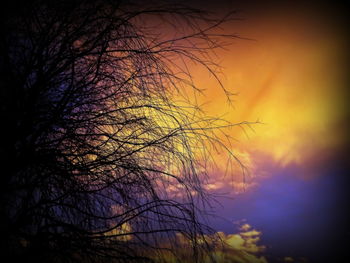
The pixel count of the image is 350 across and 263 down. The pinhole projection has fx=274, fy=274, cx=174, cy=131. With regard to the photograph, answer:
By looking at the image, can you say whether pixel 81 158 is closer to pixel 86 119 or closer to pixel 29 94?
pixel 86 119

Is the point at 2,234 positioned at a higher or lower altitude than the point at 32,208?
lower

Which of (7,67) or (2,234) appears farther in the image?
(7,67)

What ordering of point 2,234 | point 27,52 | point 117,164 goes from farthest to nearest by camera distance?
point 27,52, point 117,164, point 2,234

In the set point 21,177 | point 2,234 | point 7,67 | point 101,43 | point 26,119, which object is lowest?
point 2,234

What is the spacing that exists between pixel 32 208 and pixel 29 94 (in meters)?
0.74

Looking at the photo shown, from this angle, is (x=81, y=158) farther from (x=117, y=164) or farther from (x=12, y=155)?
(x=12, y=155)

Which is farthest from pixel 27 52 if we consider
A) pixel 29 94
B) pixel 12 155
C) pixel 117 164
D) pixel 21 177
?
pixel 117 164

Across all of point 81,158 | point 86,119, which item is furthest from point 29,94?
point 81,158

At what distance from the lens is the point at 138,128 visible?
1987mm

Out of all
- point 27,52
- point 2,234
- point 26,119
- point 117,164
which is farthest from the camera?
A: point 27,52

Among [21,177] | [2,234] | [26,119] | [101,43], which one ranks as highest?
[101,43]

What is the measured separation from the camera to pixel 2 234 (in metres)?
1.58

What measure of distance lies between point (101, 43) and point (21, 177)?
1.05 metres

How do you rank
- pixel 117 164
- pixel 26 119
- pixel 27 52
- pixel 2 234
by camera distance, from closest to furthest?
1. pixel 2 234
2. pixel 26 119
3. pixel 117 164
4. pixel 27 52
